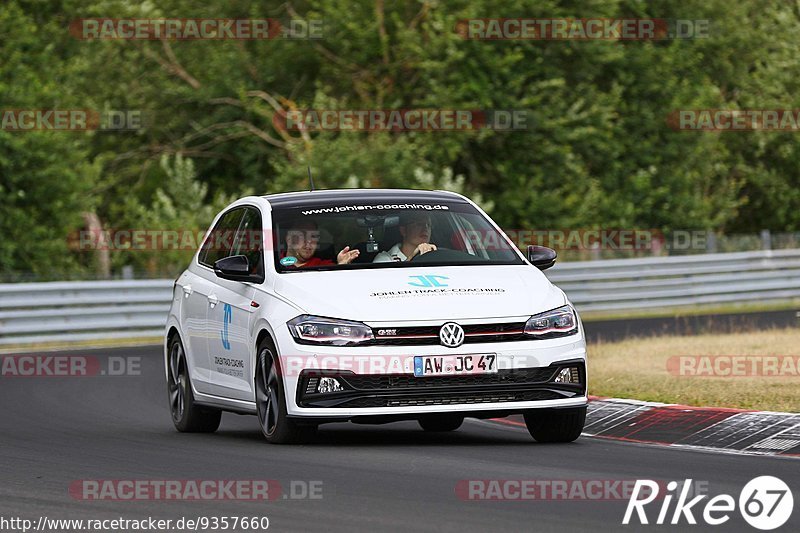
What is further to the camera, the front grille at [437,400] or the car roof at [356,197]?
the car roof at [356,197]

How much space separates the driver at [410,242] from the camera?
38.8ft

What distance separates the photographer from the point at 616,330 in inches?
1017

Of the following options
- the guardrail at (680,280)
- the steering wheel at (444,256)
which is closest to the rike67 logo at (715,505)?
the steering wheel at (444,256)

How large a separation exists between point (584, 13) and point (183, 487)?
104 ft

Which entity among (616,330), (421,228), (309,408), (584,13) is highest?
(584,13)

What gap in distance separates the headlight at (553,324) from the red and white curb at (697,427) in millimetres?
1044

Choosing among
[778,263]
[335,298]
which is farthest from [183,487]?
[778,263]

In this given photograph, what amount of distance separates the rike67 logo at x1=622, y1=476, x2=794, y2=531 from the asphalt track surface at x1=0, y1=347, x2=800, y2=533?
6 cm

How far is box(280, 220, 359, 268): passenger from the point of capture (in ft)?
38.5

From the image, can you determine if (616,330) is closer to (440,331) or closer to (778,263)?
(778,263)

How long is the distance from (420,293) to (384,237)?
1151mm

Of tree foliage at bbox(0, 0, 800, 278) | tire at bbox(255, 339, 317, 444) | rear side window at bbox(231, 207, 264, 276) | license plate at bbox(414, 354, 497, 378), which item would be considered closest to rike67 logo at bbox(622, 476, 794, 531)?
license plate at bbox(414, 354, 497, 378)

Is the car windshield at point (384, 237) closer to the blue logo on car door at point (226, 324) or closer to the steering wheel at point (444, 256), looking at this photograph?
the steering wheel at point (444, 256)


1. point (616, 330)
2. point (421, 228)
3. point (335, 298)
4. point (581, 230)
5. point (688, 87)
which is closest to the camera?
point (335, 298)
